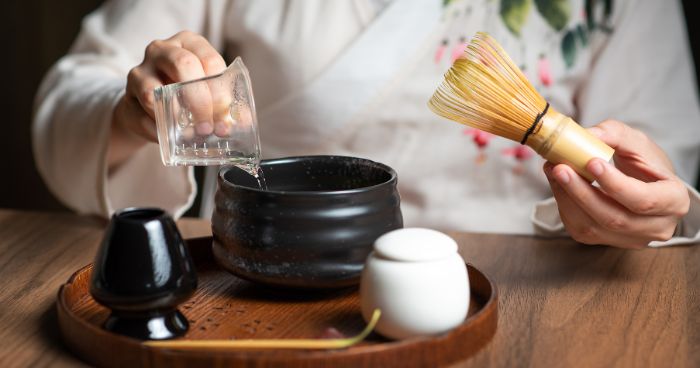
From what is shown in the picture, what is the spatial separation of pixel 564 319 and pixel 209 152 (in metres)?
0.36

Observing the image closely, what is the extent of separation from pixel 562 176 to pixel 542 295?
12cm

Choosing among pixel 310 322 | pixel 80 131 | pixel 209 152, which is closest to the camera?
pixel 310 322

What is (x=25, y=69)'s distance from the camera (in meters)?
1.83

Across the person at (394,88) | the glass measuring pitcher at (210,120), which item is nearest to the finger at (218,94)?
the glass measuring pitcher at (210,120)

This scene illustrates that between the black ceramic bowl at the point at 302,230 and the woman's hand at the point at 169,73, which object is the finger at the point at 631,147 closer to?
the black ceramic bowl at the point at 302,230

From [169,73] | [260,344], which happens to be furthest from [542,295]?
[169,73]

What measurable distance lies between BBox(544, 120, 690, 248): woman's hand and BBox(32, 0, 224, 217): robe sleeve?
521 mm

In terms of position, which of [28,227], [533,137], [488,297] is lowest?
[28,227]

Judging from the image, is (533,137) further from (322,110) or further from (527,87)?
(322,110)

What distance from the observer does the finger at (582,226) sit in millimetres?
794

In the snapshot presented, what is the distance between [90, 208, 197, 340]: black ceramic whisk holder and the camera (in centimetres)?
58

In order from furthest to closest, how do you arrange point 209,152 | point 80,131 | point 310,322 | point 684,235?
1. point 80,131
2. point 684,235
3. point 209,152
4. point 310,322

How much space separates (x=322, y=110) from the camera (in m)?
1.12

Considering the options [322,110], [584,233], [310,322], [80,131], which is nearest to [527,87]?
[584,233]
